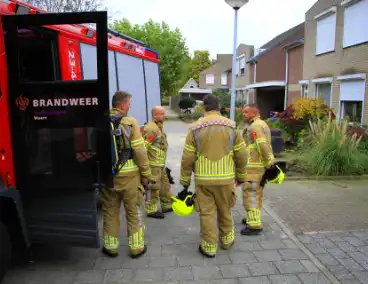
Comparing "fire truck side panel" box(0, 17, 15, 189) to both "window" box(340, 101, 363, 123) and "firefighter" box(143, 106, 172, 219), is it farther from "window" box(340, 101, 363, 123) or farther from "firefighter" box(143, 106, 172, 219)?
"window" box(340, 101, 363, 123)

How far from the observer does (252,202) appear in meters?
4.63

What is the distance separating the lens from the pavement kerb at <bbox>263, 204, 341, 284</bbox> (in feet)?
11.7

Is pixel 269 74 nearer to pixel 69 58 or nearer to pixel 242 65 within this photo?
pixel 242 65

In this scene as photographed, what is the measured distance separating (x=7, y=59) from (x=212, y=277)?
9.25 feet

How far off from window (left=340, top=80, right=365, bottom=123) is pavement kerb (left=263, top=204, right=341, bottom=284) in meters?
6.84

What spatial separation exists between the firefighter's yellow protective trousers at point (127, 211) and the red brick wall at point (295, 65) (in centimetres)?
1670

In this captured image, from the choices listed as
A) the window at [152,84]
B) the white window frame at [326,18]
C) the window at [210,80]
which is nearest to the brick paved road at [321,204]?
the window at [152,84]

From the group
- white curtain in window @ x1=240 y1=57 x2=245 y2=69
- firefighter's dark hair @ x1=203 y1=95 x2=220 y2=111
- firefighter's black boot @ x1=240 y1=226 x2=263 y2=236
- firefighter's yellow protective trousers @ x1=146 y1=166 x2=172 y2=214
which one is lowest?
firefighter's black boot @ x1=240 y1=226 x2=263 y2=236

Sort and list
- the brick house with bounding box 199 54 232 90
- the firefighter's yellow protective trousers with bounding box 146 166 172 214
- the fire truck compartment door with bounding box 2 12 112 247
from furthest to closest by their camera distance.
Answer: the brick house with bounding box 199 54 232 90
the firefighter's yellow protective trousers with bounding box 146 166 172 214
the fire truck compartment door with bounding box 2 12 112 247

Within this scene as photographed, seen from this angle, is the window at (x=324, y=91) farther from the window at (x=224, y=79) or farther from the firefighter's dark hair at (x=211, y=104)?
the window at (x=224, y=79)

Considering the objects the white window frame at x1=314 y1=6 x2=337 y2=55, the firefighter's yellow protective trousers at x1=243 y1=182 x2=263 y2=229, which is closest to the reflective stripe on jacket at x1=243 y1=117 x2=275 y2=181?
the firefighter's yellow protective trousers at x1=243 y1=182 x2=263 y2=229

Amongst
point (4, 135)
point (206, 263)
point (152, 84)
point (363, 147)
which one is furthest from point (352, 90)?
point (4, 135)

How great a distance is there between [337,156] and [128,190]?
5.63 metres

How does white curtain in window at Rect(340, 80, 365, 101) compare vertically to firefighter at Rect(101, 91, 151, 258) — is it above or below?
above
